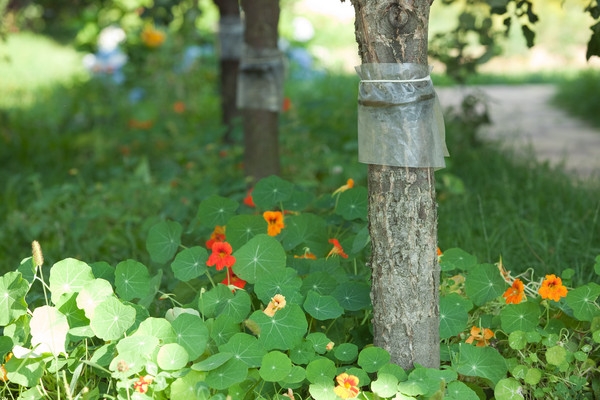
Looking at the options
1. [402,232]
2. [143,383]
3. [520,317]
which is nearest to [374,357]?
[402,232]

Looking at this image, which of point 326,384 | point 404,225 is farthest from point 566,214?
point 326,384

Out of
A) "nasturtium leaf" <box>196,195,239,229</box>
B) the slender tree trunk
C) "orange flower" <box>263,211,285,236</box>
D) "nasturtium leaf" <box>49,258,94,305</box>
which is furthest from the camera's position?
the slender tree trunk

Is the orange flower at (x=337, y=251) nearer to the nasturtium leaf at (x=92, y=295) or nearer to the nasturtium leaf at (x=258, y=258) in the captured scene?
the nasturtium leaf at (x=258, y=258)

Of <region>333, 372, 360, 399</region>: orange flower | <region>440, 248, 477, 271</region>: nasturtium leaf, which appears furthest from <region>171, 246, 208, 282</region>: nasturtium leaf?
<region>440, 248, 477, 271</region>: nasturtium leaf

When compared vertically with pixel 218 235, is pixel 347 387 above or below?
below

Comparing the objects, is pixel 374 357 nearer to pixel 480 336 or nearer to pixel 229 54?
pixel 480 336

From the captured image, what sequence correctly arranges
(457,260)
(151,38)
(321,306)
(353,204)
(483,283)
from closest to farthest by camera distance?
1. (321,306)
2. (483,283)
3. (457,260)
4. (353,204)
5. (151,38)

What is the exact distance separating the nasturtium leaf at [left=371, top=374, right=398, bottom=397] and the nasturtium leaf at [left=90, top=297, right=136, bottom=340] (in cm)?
55

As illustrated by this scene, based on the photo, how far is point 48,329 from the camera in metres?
1.70

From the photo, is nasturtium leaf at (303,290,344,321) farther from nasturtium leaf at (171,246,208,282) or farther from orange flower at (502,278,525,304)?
orange flower at (502,278,525,304)

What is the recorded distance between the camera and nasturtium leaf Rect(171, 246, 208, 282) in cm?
195

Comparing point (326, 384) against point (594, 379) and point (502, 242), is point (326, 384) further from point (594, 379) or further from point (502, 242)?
point (502, 242)

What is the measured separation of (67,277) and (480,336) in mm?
1003

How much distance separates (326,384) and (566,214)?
1.55 m
